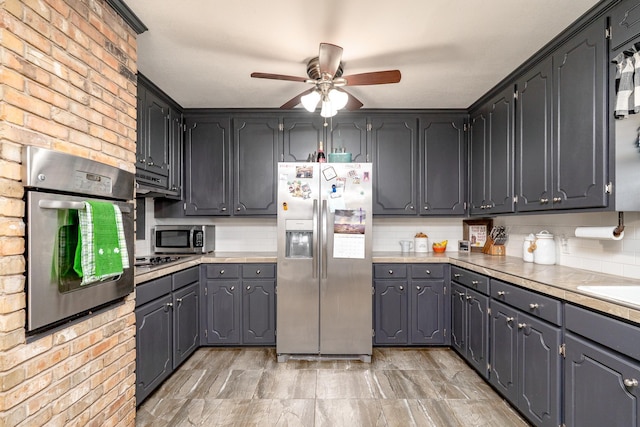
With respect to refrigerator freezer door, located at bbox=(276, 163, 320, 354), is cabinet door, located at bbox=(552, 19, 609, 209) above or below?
above

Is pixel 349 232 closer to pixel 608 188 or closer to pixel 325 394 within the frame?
pixel 325 394

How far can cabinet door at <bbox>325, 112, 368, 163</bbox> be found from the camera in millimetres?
3342

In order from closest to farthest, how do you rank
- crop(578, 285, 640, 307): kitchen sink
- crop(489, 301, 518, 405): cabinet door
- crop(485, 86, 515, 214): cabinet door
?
crop(578, 285, 640, 307): kitchen sink → crop(489, 301, 518, 405): cabinet door → crop(485, 86, 515, 214): cabinet door

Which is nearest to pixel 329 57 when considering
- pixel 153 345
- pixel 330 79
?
pixel 330 79

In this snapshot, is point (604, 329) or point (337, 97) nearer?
point (604, 329)

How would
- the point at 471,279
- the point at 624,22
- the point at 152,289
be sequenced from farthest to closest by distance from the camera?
the point at 471,279
the point at 152,289
the point at 624,22

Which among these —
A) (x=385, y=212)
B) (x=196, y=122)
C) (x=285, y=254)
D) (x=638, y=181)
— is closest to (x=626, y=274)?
(x=638, y=181)

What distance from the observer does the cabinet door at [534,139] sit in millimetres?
2117

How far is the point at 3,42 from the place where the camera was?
43.4 inches

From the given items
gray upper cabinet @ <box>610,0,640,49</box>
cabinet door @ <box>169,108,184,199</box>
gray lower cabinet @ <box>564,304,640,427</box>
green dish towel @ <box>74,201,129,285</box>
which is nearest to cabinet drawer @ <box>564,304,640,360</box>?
gray lower cabinet @ <box>564,304,640,427</box>

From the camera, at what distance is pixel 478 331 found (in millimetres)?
2488

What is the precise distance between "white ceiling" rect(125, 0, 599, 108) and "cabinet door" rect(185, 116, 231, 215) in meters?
0.57

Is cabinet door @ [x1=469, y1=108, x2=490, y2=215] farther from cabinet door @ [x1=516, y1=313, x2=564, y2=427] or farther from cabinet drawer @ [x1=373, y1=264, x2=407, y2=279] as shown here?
cabinet door @ [x1=516, y1=313, x2=564, y2=427]

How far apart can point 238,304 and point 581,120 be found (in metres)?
2.94
